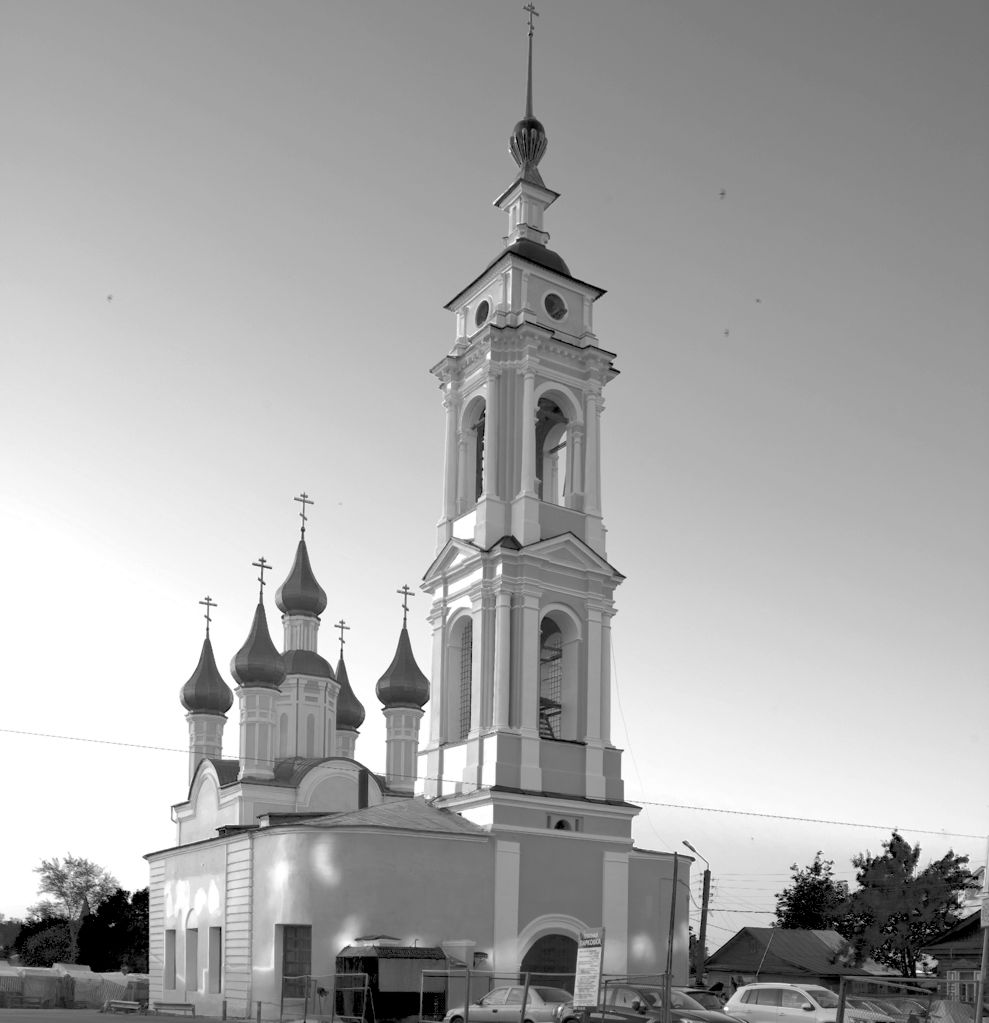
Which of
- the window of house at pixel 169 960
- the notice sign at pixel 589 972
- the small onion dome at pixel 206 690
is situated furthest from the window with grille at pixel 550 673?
the small onion dome at pixel 206 690

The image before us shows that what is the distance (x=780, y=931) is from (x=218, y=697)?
31.0 meters

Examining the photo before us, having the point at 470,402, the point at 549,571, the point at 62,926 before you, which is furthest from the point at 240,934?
the point at 62,926

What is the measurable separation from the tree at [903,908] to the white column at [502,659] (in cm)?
2322

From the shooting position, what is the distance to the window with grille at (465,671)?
38688 millimetres

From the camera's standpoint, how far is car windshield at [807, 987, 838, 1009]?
2284 cm

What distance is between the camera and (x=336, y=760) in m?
47.7

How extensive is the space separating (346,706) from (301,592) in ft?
22.8

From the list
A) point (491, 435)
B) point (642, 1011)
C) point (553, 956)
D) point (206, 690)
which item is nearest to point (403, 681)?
point (206, 690)

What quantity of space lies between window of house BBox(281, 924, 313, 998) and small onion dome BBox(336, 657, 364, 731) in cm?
2482

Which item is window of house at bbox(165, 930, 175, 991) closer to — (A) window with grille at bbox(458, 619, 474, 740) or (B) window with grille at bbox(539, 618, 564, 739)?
(A) window with grille at bbox(458, 619, 474, 740)

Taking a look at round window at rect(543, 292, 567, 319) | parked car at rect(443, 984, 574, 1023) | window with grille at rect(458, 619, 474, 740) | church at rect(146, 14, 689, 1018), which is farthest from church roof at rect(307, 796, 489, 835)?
round window at rect(543, 292, 567, 319)

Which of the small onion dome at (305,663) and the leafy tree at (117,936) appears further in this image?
the leafy tree at (117,936)

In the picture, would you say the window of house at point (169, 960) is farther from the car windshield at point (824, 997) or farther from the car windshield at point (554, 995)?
the car windshield at point (824, 997)

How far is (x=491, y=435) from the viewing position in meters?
38.9
